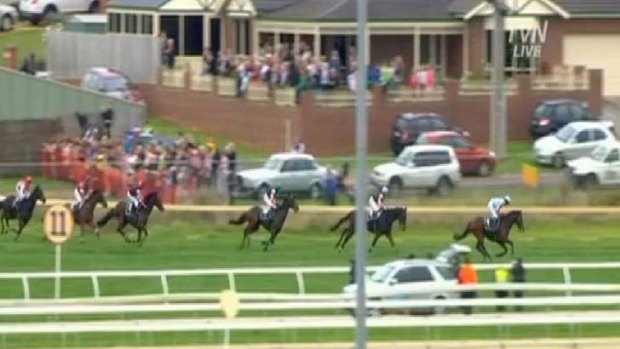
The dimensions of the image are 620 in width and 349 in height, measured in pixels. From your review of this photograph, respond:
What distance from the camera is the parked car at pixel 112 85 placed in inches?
2350

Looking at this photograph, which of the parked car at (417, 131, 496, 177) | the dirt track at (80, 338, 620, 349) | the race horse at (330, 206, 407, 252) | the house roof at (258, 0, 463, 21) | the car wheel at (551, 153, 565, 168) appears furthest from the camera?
the house roof at (258, 0, 463, 21)

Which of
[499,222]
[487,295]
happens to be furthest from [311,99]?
[487,295]

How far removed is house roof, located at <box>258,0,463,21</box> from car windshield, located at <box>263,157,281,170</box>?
15315 millimetres

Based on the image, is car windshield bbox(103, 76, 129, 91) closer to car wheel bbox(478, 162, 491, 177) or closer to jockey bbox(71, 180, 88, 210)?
car wheel bbox(478, 162, 491, 177)

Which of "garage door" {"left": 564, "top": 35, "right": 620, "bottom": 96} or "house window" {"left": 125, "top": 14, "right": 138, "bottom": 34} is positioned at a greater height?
"house window" {"left": 125, "top": 14, "right": 138, "bottom": 34}

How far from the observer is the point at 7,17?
253 feet

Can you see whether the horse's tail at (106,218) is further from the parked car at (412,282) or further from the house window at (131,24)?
the house window at (131,24)

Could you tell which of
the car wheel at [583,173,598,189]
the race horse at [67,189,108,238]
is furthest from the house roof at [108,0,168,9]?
the race horse at [67,189,108,238]

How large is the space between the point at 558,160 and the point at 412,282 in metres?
19.5

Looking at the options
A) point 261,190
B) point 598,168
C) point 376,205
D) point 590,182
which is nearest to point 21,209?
point 261,190

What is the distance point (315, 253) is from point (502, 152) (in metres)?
14.1

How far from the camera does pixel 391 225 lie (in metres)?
40.3

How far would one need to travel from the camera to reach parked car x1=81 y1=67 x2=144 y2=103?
59688 mm

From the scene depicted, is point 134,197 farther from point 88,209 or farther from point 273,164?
point 273,164
